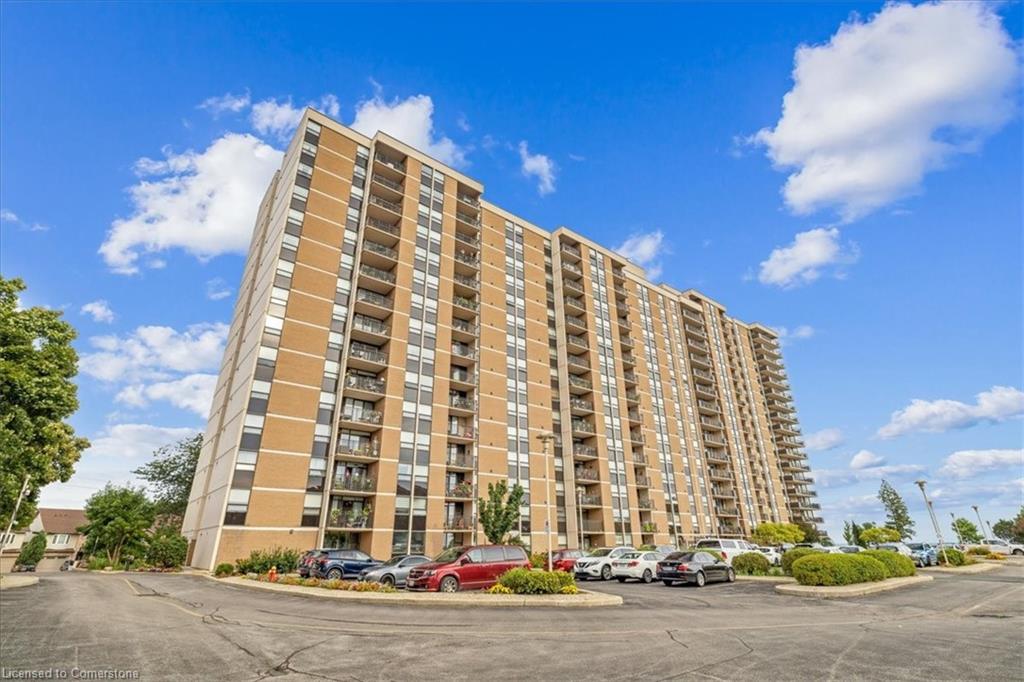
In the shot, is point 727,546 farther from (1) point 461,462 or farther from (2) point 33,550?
(2) point 33,550

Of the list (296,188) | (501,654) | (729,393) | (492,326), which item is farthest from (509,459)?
(729,393)

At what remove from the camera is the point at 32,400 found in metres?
23.5

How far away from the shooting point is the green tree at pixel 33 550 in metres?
48.7

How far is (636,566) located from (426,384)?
873 inches

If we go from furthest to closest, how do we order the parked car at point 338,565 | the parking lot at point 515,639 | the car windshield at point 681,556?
the parked car at point 338,565, the car windshield at point 681,556, the parking lot at point 515,639

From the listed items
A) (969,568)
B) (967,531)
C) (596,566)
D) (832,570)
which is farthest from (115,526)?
(967,531)

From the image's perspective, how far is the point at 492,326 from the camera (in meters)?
48.7

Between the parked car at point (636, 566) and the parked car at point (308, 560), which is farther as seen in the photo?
the parked car at point (636, 566)

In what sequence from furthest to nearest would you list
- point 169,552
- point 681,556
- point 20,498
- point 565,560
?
point 169,552, point 565,560, point 20,498, point 681,556

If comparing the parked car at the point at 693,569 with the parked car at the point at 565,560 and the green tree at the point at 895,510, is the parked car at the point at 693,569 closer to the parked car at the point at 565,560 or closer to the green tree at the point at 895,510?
the parked car at the point at 565,560

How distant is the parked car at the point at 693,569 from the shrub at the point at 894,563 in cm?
632

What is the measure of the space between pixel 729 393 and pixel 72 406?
80.4 m

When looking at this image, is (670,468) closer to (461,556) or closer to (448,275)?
(448,275)

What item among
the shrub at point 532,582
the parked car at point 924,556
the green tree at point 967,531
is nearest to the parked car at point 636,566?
the shrub at point 532,582
